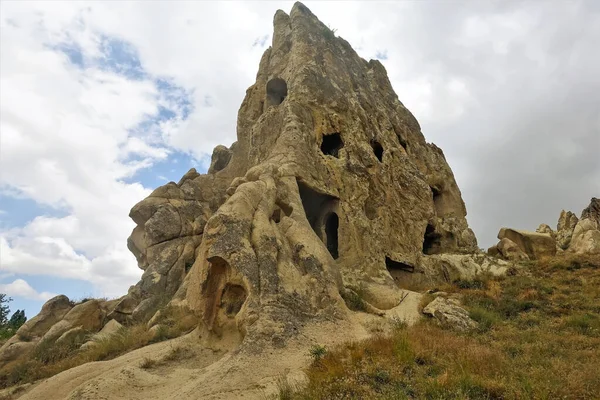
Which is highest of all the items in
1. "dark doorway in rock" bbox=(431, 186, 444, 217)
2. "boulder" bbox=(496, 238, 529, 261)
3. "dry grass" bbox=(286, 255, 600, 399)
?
"dark doorway in rock" bbox=(431, 186, 444, 217)

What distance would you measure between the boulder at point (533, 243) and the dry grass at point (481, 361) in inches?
448

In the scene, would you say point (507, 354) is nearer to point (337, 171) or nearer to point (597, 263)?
point (337, 171)

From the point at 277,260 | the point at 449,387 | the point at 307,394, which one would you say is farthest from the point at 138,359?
the point at 449,387

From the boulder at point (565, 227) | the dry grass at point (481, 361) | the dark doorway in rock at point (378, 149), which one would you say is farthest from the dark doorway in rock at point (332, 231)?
the boulder at point (565, 227)

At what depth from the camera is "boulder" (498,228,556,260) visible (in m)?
21.6

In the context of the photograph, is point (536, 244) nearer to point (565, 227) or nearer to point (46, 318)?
point (565, 227)

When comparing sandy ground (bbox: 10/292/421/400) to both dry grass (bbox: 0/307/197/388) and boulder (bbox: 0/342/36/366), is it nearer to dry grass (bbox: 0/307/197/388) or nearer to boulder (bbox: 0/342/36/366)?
dry grass (bbox: 0/307/197/388)

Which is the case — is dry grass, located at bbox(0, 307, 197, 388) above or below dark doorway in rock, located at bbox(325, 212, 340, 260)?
below

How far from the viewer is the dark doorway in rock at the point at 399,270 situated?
15383mm

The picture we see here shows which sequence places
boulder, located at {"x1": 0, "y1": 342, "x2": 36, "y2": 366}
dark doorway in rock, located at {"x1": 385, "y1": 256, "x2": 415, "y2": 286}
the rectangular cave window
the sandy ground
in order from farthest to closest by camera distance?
dark doorway in rock, located at {"x1": 385, "y1": 256, "x2": 415, "y2": 286}
the rectangular cave window
boulder, located at {"x1": 0, "y1": 342, "x2": 36, "y2": 366}
the sandy ground

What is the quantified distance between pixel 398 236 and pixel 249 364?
10.9 meters

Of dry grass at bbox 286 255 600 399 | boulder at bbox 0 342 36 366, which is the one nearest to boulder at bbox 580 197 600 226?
dry grass at bbox 286 255 600 399

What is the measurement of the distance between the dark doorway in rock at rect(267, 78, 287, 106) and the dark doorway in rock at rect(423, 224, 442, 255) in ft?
33.3

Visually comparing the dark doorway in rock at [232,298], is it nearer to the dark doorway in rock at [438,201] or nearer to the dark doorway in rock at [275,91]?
the dark doorway in rock at [275,91]
